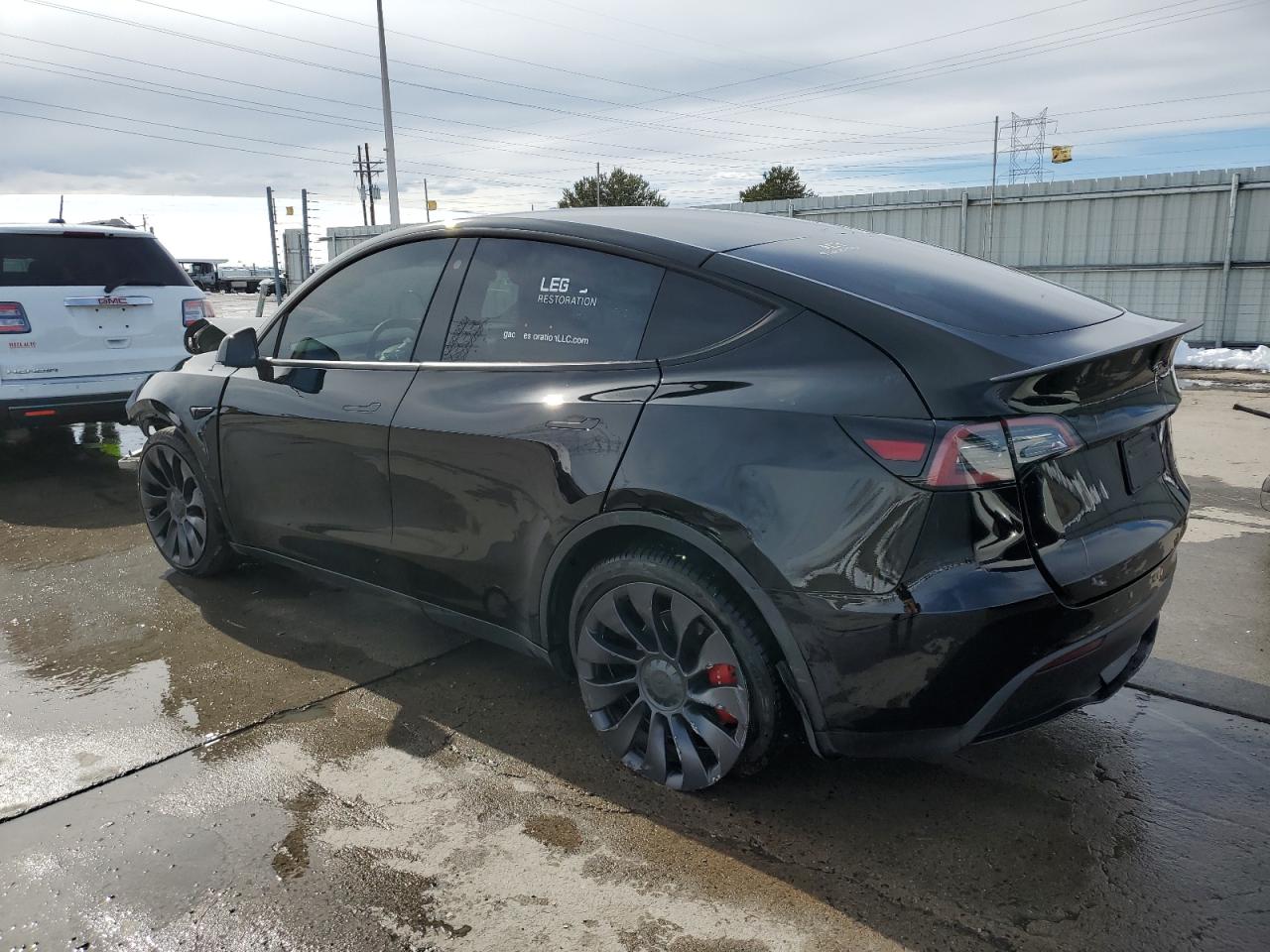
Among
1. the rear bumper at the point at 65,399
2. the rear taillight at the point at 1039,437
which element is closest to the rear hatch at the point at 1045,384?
the rear taillight at the point at 1039,437

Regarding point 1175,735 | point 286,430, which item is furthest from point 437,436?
point 1175,735

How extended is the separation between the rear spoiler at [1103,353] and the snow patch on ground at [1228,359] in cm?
1191

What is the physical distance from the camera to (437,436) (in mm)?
3264

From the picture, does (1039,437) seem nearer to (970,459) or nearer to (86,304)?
(970,459)

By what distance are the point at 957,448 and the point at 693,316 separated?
0.85 meters

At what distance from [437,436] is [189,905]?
59.3 inches

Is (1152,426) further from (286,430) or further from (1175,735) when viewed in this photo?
(286,430)

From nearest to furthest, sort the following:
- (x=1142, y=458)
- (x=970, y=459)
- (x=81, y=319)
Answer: (x=970, y=459), (x=1142, y=458), (x=81, y=319)

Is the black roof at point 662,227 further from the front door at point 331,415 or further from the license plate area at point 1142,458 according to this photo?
the license plate area at point 1142,458

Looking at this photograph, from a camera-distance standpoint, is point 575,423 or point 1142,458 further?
point 575,423

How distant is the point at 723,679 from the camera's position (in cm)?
270

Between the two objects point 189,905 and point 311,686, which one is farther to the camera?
point 311,686

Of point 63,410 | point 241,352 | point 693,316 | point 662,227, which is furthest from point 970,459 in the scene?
point 63,410

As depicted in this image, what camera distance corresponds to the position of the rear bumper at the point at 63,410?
672 centimetres
